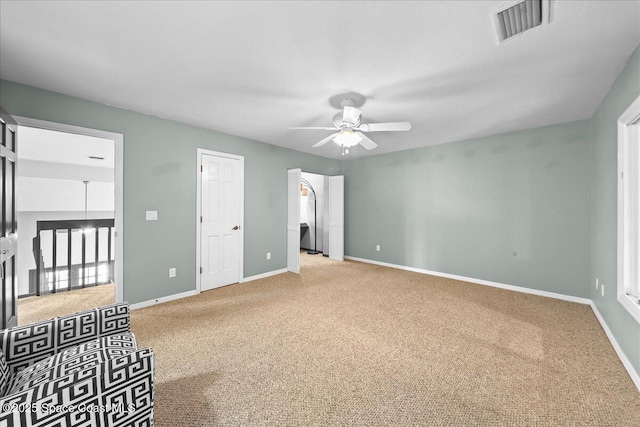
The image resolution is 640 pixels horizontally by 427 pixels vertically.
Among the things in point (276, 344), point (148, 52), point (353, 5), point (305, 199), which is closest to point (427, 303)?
point (276, 344)

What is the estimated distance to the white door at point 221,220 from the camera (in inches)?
148

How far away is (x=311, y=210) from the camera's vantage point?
24.2ft

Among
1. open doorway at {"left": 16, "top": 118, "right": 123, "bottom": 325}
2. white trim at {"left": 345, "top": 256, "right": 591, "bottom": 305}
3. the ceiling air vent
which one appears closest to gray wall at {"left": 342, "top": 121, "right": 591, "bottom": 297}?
white trim at {"left": 345, "top": 256, "right": 591, "bottom": 305}

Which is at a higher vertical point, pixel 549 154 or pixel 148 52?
pixel 148 52

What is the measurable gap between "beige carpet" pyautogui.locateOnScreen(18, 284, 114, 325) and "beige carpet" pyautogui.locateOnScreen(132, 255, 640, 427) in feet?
2.83

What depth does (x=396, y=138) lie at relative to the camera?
4195 millimetres

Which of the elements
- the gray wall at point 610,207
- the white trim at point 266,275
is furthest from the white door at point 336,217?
the gray wall at point 610,207

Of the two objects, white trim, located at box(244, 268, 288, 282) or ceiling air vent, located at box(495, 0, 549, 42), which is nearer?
ceiling air vent, located at box(495, 0, 549, 42)

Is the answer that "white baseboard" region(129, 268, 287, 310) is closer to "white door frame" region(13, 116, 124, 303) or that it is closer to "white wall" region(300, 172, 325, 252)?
"white door frame" region(13, 116, 124, 303)

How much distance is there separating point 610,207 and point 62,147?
7.55 m

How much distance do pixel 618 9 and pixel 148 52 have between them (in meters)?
3.04

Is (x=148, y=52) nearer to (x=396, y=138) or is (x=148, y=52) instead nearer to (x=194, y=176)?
(x=194, y=176)

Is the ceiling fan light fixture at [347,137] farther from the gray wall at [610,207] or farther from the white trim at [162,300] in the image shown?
the white trim at [162,300]

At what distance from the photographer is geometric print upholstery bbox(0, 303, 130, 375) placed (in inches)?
54.4
